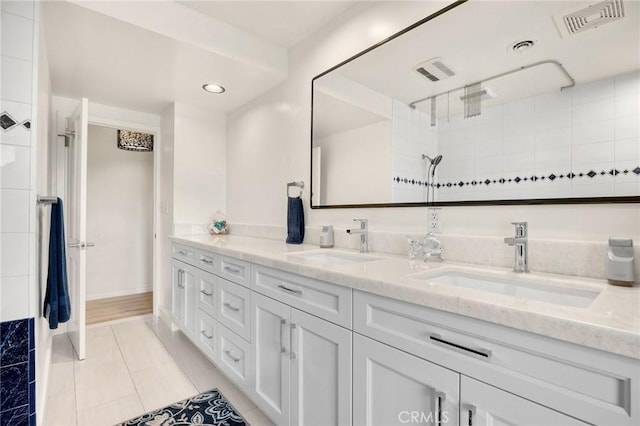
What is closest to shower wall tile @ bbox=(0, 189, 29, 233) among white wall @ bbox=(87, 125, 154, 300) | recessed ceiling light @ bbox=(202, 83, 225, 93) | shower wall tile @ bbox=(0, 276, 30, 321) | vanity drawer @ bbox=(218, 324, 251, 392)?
shower wall tile @ bbox=(0, 276, 30, 321)

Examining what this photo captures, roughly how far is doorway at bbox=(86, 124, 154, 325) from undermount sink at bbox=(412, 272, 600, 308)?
145 inches

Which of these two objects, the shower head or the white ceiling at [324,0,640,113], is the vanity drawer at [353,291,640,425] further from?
the white ceiling at [324,0,640,113]

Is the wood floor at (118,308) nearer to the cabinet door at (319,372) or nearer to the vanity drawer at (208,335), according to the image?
the vanity drawer at (208,335)

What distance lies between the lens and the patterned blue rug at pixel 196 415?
1.63 m

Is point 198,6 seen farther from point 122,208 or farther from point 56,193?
point 122,208

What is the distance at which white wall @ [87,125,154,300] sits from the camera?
13.0ft

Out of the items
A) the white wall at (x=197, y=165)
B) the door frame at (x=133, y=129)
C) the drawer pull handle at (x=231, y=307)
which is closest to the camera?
the drawer pull handle at (x=231, y=307)

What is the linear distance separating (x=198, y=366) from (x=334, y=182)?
162cm

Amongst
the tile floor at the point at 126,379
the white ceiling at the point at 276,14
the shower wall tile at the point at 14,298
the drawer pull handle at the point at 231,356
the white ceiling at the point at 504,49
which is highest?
the white ceiling at the point at 276,14

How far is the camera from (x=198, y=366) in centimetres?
224

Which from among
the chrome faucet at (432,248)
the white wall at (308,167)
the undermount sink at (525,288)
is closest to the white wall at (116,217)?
the white wall at (308,167)

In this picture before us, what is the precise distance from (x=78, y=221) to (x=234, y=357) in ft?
5.08

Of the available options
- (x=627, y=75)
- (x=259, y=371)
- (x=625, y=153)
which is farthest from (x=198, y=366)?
(x=627, y=75)

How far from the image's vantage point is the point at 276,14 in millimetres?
2072
